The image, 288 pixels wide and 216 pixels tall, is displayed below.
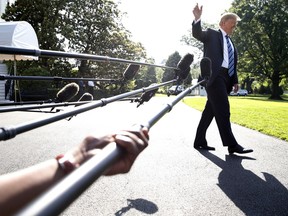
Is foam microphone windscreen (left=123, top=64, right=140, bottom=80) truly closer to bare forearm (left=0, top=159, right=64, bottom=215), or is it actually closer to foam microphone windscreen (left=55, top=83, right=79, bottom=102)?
foam microphone windscreen (left=55, top=83, right=79, bottom=102)

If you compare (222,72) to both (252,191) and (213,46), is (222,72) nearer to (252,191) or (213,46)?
(213,46)

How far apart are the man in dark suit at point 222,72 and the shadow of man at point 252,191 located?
0.67 meters

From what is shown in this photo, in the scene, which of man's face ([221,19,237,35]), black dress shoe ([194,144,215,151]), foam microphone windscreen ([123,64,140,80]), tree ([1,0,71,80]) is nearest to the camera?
foam microphone windscreen ([123,64,140,80])

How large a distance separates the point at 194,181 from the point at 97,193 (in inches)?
49.7

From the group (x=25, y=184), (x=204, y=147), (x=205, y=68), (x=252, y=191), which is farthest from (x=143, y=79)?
(x=25, y=184)

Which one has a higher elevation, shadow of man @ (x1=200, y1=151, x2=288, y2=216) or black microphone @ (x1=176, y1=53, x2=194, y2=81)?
black microphone @ (x1=176, y1=53, x2=194, y2=81)

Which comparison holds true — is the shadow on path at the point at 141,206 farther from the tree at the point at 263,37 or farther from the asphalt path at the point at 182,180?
the tree at the point at 263,37

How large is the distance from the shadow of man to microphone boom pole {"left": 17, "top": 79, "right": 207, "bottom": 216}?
2.66 metres

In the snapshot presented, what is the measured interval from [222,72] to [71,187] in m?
5.40

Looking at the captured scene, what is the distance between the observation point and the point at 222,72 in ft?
19.4

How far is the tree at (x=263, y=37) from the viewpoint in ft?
161

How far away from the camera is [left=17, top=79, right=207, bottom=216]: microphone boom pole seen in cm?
69

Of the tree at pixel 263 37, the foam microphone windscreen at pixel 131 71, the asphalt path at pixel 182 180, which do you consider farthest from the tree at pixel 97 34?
the foam microphone windscreen at pixel 131 71

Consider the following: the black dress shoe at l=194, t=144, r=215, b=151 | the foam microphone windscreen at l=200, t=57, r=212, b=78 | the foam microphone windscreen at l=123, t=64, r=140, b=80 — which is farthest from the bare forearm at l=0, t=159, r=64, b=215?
the black dress shoe at l=194, t=144, r=215, b=151
